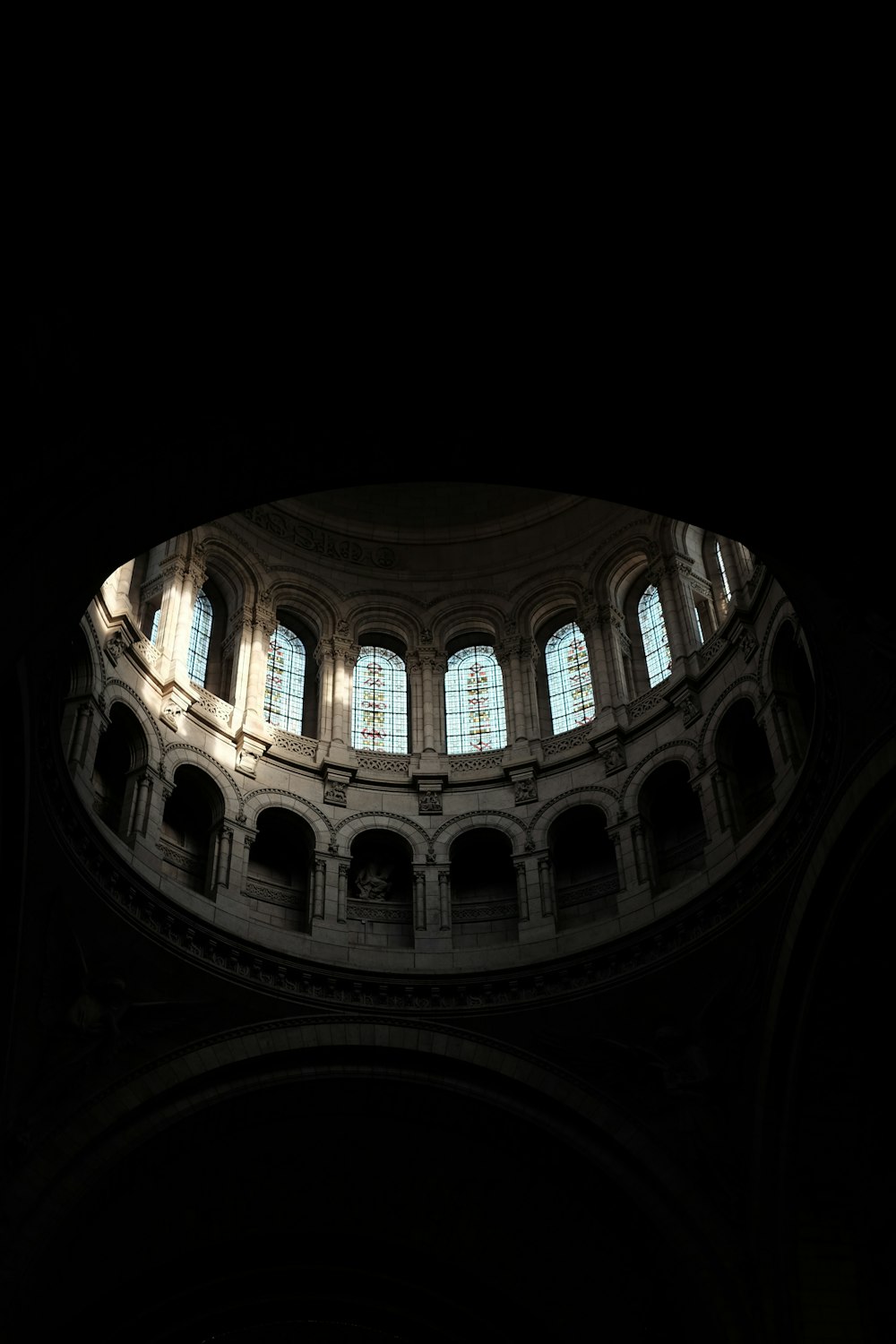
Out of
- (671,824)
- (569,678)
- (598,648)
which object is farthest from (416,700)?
(671,824)

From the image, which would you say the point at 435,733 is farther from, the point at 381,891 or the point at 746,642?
the point at 746,642

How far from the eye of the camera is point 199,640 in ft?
85.7

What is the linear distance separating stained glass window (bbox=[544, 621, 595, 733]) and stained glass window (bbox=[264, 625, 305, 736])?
5.00m

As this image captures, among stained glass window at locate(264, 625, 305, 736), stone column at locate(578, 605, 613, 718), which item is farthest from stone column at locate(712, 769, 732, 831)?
stained glass window at locate(264, 625, 305, 736)

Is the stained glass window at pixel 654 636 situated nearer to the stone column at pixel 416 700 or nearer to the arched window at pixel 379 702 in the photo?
the stone column at pixel 416 700

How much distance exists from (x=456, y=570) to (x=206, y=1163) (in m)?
13.7

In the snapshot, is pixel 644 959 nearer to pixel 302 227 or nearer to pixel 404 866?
pixel 404 866

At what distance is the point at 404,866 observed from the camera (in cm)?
2427

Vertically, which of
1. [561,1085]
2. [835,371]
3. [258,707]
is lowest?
[561,1085]

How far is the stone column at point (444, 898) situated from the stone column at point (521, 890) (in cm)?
119

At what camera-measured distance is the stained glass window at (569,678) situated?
2580cm

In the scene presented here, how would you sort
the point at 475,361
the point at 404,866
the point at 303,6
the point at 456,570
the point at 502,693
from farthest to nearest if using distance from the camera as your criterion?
the point at 456,570
the point at 502,693
the point at 404,866
the point at 475,361
the point at 303,6

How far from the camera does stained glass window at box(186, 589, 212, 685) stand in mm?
25516

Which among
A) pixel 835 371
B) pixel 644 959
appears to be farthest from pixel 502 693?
pixel 835 371
